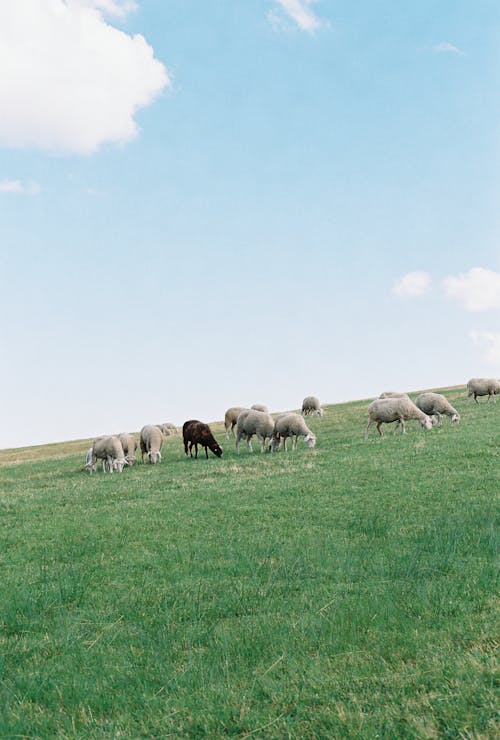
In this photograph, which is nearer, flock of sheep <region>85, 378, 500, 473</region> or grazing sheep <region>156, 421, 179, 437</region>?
flock of sheep <region>85, 378, 500, 473</region>

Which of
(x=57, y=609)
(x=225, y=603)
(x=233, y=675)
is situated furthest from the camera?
(x=57, y=609)

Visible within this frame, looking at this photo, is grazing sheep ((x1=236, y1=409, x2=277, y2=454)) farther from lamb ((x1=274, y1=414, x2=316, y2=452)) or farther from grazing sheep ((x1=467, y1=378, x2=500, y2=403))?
grazing sheep ((x1=467, y1=378, x2=500, y2=403))

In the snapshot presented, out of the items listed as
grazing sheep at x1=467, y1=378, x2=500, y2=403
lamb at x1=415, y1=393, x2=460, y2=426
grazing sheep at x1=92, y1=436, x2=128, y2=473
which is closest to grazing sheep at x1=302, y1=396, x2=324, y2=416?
grazing sheep at x1=467, y1=378, x2=500, y2=403

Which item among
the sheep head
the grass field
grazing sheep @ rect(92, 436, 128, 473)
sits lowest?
the grass field

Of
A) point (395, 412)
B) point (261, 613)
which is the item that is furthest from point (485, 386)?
point (261, 613)

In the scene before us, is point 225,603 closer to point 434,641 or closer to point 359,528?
point 434,641

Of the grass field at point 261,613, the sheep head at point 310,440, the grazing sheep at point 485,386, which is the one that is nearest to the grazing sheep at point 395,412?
the sheep head at point 310,440

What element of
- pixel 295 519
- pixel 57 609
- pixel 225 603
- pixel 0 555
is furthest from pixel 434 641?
pixel 0 555

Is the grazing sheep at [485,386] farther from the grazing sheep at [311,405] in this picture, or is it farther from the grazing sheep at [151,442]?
the grazing sheep at [151,442]

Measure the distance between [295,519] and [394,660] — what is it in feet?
24.7

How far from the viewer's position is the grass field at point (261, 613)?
193 inches

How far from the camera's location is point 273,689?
5219mm

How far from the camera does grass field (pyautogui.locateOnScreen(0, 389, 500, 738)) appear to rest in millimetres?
4902

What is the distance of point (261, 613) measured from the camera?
24.5ft
